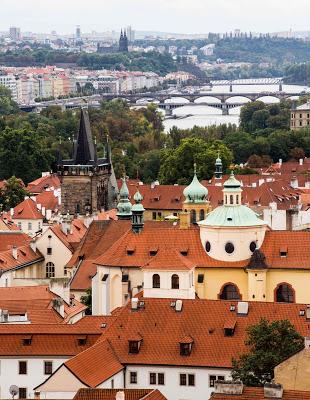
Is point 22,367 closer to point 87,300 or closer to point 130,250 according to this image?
point 130,250

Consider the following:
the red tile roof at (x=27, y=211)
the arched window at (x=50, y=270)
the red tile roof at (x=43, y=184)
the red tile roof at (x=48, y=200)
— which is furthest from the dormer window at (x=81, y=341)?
the red tile roof at (x=43, y=184)

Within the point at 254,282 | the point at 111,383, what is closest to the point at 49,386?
the point at 111,383

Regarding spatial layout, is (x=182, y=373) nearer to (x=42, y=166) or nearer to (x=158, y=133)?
(x=42, y=166)

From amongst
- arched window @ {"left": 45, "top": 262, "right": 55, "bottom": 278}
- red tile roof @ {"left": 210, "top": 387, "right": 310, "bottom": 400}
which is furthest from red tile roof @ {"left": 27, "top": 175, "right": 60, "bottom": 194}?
red tile roof @ {"left": 210, "top": 387, "right": 310, "bottom": 400}

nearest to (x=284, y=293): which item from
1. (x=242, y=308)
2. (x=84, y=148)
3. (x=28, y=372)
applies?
(x=242, y=308)

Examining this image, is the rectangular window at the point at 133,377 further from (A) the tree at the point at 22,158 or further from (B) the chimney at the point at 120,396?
(A) the tree at the point at 22,158

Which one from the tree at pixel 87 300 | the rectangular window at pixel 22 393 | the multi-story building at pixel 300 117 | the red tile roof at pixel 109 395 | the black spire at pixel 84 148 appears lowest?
the multi-story building at pixel 300 117
